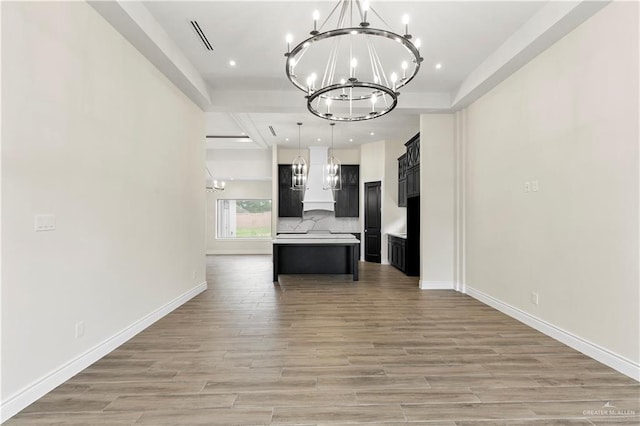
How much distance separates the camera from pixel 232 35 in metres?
3.52

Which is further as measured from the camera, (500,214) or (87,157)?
(500,214)

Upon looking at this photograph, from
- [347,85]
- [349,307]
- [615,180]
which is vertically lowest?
[349,307]

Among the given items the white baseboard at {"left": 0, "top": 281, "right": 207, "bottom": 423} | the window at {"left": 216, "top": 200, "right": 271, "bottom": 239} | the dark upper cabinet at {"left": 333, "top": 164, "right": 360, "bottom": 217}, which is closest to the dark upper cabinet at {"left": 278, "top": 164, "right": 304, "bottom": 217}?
the dark upper cabinet at {"left": 333, "top": 164, "right": 360, "bottom": 217}

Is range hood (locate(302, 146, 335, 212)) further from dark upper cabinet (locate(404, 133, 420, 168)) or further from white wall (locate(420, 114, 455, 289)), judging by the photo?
white wall (locate(420, 114, 455, 289))

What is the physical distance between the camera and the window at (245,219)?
11.0 m

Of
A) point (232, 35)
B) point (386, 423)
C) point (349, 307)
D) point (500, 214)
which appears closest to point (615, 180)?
point (500, 214)

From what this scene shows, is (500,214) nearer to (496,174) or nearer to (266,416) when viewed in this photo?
(496,174)

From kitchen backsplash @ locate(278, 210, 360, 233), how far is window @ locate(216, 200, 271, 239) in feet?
5.22

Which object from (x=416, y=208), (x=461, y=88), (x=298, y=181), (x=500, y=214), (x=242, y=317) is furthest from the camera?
(x=298, y=181)

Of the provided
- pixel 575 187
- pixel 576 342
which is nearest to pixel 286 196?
pixel 575 187

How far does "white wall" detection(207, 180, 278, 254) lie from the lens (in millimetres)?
10656

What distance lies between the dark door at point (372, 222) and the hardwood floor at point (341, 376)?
4499 mm

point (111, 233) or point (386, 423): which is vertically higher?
point (111, 233)

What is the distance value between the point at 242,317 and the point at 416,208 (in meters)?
4.18
